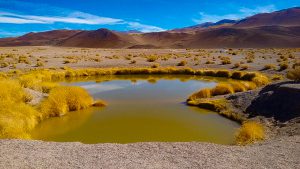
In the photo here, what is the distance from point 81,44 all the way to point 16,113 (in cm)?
14916

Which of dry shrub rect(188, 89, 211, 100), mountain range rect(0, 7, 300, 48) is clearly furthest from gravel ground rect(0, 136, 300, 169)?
mountain range rect(0, 7, 300, 48)

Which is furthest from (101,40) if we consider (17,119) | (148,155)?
(148,155)

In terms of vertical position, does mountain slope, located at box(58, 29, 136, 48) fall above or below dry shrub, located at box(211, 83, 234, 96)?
above

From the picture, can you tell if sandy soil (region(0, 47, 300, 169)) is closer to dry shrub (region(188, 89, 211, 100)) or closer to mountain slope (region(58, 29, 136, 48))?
dry shrub (region(188, 89, 211, 100))

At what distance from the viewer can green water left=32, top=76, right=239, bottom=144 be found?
44.8 ft

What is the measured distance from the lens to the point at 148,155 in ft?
32.3

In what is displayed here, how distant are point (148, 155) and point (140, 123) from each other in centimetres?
600

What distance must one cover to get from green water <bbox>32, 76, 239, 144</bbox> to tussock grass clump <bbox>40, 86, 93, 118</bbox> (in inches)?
17.2

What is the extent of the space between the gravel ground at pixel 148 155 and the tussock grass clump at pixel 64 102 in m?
6.23

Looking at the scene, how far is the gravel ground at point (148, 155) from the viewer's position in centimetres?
901

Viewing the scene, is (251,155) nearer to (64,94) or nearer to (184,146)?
(184,146)

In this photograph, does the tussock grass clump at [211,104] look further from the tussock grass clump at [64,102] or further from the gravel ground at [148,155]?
the gravel ground at [148,155]

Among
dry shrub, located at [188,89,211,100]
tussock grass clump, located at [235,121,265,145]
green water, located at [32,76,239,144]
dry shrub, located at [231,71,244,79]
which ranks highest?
dry shrub, located at [231,71,244,79]

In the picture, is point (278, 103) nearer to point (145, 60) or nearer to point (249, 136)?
point (249, 136)
